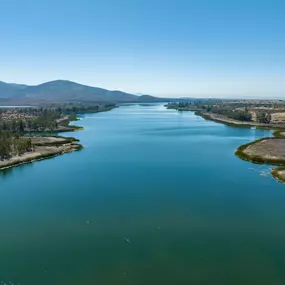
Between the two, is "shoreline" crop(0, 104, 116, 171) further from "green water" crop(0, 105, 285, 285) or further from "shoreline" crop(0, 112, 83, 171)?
"green water" crop(0, 105, 285, 285)

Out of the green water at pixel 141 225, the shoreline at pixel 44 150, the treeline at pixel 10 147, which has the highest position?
the treeline at pixel 10 147

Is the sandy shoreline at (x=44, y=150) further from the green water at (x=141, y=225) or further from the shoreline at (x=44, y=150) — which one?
the green water at (x=141, y=225)

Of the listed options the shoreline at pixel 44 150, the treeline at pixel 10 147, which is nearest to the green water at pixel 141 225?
the shoreline at pixel 44 150

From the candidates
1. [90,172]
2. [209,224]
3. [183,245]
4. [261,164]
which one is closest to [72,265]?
[183,245]

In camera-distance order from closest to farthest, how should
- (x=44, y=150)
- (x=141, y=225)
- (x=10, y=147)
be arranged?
(x=141, y=225) → (x=10, y=147) → (x=44, y=150)

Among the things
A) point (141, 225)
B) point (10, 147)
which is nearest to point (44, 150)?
point (10, 147)

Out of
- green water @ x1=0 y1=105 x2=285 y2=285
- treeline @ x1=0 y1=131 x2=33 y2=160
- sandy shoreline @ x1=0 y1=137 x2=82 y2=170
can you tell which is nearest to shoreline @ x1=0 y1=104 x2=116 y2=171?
sandy shoreline @ x1=0 y1=137 x2=82 y2=170

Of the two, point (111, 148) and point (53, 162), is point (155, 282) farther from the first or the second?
point (111, 148)

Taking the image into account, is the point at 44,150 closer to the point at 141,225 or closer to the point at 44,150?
the point at 44,150
